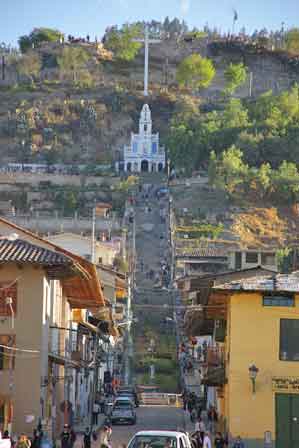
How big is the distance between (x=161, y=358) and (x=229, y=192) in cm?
6957

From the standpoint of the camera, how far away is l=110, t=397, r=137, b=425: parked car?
60.7 m

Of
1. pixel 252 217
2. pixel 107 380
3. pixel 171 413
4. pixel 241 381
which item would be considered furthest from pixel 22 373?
pixel 252 217

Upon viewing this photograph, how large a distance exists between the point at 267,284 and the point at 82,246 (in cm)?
6298

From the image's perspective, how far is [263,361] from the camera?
152ft

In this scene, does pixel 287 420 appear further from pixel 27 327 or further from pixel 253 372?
pixel 27 327

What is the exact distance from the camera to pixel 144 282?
123438 millimetres

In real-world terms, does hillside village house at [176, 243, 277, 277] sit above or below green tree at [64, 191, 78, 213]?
below

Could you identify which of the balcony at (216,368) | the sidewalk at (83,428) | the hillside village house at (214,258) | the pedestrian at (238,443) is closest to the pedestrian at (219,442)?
the pedestrian at (238,443)

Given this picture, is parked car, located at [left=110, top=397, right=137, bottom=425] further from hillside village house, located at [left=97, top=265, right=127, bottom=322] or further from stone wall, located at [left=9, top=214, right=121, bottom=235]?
stone wall, located at [left=9, top=214, right=121, bottom=235]

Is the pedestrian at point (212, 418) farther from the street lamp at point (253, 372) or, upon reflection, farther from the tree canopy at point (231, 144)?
the tree canopy at point (231, 144)

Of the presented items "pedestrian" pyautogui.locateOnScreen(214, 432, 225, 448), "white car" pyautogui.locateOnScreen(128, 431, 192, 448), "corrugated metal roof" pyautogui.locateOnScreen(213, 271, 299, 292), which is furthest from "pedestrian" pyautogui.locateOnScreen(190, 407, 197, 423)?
"white car" pyautogui.locateOnScreen(128, 431, 192, 448)

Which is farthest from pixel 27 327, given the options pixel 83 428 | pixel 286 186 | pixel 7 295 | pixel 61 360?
pixel 286 186

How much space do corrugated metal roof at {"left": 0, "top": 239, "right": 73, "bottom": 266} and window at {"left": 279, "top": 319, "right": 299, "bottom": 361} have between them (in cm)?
667

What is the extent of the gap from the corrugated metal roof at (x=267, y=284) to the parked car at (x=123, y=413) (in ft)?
49.6
